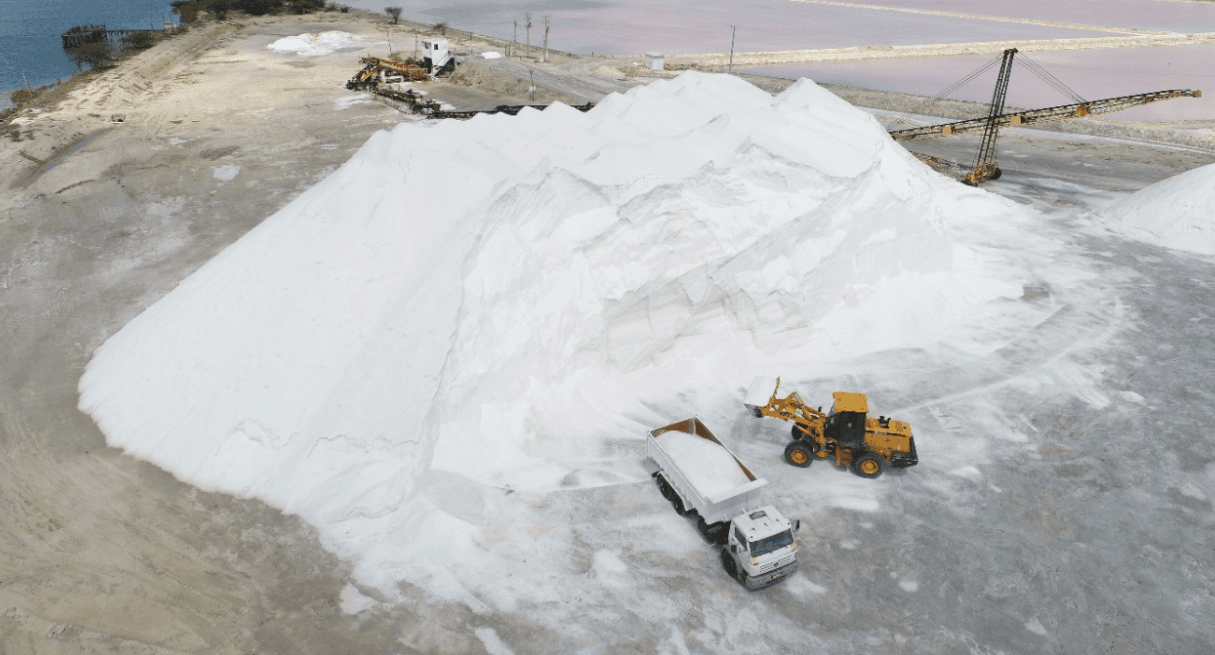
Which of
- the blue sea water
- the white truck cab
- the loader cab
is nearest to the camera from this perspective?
the loader cab

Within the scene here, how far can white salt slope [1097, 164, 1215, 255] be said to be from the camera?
25.7 meters

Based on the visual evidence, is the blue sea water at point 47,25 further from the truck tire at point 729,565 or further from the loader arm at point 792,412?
the truck tire at point 729,565

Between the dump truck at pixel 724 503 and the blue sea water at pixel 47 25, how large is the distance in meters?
57.4

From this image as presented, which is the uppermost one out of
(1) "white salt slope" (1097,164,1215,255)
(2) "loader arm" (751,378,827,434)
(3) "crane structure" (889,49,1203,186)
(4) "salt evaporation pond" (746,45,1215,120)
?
(4) "salt evaporation pond" (746,45,1215,120)

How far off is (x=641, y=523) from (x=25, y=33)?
338 feet

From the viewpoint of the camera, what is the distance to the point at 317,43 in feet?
220

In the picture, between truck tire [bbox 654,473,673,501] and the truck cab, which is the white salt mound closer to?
truck tire [bbox 654,473,673,501]

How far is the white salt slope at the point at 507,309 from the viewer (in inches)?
566

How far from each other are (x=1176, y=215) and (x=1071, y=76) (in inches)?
1522

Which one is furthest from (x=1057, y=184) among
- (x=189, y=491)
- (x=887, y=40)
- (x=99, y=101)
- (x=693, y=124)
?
(x=99, y=101)

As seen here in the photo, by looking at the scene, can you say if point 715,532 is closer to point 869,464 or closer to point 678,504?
point 678,504

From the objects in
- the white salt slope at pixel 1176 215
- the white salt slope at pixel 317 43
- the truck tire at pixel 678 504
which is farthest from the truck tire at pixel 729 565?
the white salt slope at pixel 317 43

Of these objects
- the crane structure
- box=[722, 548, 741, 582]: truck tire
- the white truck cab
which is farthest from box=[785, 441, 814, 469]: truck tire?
the white truck cab

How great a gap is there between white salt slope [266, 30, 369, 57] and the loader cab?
2506 inches
